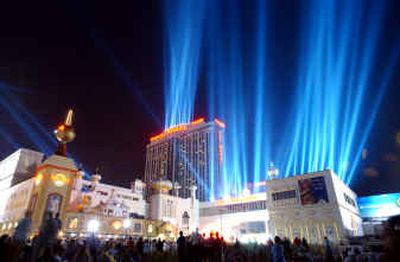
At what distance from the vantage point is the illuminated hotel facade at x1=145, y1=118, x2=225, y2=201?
99750mm

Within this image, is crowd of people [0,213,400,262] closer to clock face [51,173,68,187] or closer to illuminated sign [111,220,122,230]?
clock face [51,173,68,187]

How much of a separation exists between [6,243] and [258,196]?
58451 millimetres

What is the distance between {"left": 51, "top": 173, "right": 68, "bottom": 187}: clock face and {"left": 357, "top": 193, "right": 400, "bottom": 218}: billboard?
6107cm

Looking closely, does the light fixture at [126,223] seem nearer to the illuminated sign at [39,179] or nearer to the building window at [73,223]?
the building window at [73,223]

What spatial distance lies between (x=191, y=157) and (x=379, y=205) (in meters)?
67.6

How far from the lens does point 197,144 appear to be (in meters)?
107

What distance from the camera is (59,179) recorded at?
131ft

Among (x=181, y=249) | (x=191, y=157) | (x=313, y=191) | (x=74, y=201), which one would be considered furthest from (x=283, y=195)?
(x=191, y=157)

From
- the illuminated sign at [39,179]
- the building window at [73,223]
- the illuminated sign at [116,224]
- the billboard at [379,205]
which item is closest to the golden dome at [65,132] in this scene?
the illuminated sign at [39,179]

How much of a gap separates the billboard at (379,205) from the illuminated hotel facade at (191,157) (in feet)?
167

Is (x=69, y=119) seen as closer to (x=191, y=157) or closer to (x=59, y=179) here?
(x=59, y=179)

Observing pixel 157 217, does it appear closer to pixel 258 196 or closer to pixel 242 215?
pixel 242 215

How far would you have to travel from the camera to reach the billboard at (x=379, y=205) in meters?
51.9

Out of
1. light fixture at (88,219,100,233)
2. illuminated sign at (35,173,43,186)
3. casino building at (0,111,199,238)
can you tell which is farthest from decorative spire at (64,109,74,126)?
light fixture at (88,219,100,233)
